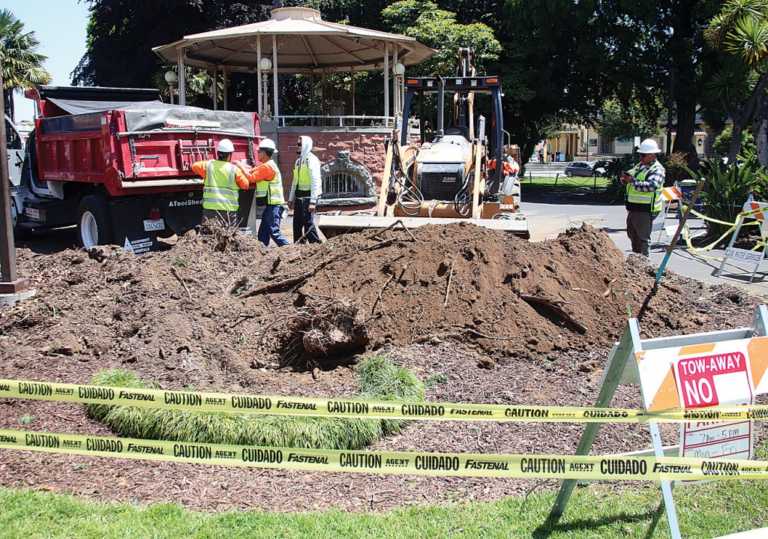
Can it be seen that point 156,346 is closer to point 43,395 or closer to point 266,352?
point 266,352

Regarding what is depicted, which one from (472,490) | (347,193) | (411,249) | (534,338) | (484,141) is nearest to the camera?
(472,490)

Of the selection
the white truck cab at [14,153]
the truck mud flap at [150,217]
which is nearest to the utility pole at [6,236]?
the truck mud flap at [150,217]

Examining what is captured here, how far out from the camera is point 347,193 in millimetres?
20500

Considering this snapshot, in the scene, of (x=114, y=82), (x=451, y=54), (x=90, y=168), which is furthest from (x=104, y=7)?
(x=90, y=168)

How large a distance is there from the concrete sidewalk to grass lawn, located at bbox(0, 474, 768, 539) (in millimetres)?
6568

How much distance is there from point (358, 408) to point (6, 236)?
581 centimetres

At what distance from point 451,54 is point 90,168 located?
18918 mm

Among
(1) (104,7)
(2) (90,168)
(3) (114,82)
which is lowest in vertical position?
(2) (90,168)

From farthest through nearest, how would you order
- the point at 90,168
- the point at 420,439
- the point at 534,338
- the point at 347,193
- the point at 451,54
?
the point at 451,54
the point at 347,193
the point at 90,168
the point at 534,338
the point at 420,439

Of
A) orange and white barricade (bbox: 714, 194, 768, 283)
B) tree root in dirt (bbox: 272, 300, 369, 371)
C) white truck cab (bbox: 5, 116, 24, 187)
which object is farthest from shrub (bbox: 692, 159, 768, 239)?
white truck cab (bbox: 5, 116, 24, 187)

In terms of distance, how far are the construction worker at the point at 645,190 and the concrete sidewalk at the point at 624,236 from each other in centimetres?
138

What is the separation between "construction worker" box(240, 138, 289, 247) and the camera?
1084cm

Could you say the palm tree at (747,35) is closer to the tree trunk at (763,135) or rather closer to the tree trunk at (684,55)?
the tree trunk at (763,135)

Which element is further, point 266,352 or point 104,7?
point 104,7
